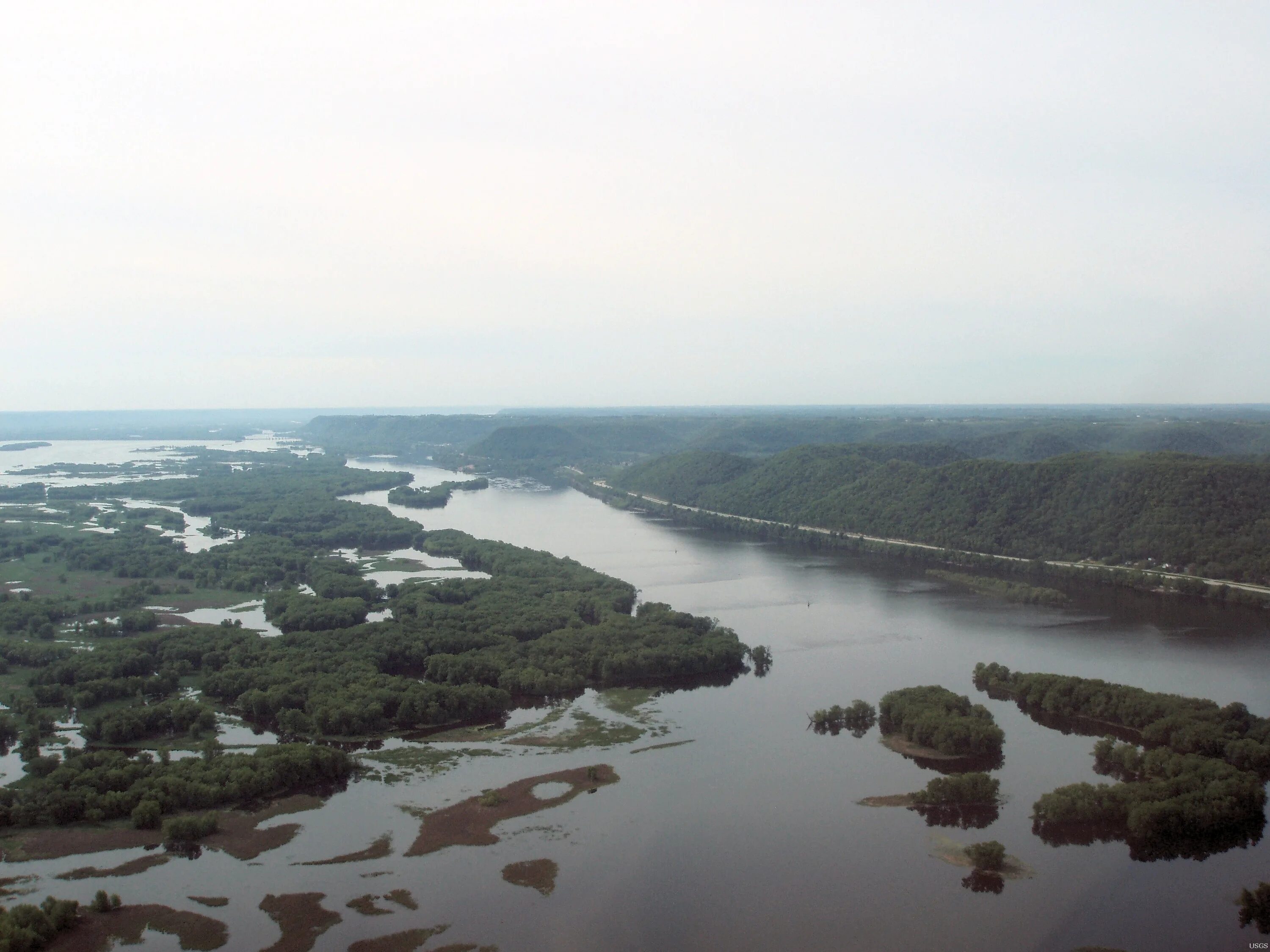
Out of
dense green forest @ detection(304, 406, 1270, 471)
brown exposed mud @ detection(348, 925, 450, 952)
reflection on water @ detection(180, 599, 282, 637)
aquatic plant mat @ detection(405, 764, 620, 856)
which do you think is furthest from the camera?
dense green forest @ detection(304, 406, 1270, 471)

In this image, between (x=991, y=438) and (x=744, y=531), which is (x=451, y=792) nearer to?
(x=744, y=531)

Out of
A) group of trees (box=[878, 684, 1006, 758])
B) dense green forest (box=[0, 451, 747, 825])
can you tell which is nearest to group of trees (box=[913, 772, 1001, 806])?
group of trees (box=[878, 684, 1006, 758])

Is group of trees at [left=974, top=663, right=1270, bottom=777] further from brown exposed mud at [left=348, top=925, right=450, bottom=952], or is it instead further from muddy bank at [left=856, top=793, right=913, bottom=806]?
brown exposed mud at [left=348, top=925, right=450, bottom=952]

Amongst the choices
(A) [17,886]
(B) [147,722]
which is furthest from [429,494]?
(A) [17,886]

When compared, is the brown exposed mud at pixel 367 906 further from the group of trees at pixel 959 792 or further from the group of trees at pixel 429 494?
the group of trees at pixel 429 494

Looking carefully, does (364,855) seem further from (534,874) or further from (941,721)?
(941,721)

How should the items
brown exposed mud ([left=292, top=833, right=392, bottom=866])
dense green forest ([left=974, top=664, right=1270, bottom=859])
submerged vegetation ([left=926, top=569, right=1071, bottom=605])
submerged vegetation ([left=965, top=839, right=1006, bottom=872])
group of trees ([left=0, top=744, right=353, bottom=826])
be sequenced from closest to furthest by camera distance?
1. submerged vegetation ([left=965, top=839, right=1006, bottom=872])
2. brown exposed mud ([left=292, top=833, right=392, bottom=866])
3. dense green forest ([left=974, top=664, right=1270, bottom=859])
4. group of trees ([left=0, top=744, right=353, bottom=826])
5. submerged vegetation ([left=926, top=569, right=1071, bottom=605])

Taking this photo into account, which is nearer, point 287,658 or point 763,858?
point 763,858
